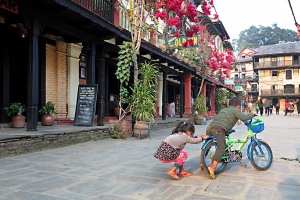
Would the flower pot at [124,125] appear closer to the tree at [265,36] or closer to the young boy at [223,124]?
the young boy at [223,124]

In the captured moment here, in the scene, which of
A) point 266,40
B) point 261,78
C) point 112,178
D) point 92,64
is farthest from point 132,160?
point 266,40

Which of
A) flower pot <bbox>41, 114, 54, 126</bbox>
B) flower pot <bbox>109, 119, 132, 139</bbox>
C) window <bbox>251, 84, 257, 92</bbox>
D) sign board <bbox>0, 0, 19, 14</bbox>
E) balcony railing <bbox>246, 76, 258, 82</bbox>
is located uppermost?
balcony railing <bbox>246, 76, 258, 82</bbox>

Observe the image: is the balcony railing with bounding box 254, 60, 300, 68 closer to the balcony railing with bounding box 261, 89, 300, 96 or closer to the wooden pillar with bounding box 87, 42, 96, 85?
the balcony railing with bounding box 261, 89, 300, 96

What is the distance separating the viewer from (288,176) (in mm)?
4812

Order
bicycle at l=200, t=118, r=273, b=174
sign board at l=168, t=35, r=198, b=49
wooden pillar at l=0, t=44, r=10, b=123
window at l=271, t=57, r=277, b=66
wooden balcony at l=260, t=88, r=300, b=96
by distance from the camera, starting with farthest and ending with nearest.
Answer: window at l=271, t=57, r=277, b=66 < wooden balcony at l=260, t=88, r=300, b=96 < sign board at l=168, t=35, r=198, b=49 < wooden pillar at l=0, t=44, r=10, b=123 < bicycle at l=200, t=118, r=273, b=174

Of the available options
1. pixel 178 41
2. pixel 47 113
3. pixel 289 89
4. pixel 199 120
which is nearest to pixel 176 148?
pixel 47 113

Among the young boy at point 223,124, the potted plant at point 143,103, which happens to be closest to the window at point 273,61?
the potted plant at point 143,103

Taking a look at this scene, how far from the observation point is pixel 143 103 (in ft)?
30.9

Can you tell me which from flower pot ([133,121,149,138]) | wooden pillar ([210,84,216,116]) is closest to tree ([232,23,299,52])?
wooden pillar ([210,84,216,116])

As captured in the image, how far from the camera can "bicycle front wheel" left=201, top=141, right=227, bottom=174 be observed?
4.83 meters

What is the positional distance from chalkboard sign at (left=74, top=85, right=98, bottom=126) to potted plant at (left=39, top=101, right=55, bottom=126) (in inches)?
32.1

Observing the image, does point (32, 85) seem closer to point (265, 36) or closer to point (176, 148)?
point (176, 148)

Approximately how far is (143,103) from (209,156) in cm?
464

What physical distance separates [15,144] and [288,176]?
5.14 metres
